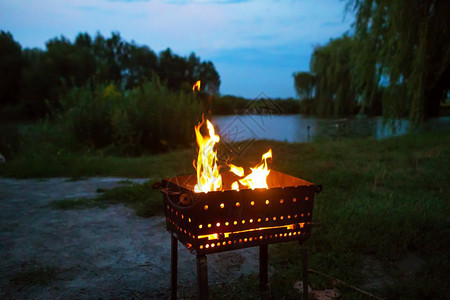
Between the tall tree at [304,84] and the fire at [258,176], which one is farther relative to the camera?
the tall tree at [304,84]

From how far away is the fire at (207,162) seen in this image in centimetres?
209

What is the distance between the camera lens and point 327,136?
1225cm

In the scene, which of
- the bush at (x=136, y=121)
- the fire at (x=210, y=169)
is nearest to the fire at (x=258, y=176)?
the fire at (x=210, y=169)

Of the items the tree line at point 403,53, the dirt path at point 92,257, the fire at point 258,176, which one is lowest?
the dirt path at point 92,257

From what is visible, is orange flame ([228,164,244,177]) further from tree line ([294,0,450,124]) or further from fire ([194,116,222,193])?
tree line ([294,0,450,124])

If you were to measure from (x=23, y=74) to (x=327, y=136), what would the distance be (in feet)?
71.6

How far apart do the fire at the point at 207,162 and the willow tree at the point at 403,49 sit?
5.43m

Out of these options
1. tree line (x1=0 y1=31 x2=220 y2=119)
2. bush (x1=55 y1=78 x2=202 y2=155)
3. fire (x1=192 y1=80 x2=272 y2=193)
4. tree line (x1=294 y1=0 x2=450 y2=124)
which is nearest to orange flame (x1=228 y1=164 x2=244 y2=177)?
fire (x1=192 y1=80 x2=272 y2=193)

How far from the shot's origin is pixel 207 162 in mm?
2119

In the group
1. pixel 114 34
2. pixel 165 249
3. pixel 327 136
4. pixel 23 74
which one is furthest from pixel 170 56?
pixel 165 249

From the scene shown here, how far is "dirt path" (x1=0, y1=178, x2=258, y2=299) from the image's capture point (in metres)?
2.40

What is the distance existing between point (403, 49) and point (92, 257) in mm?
6741

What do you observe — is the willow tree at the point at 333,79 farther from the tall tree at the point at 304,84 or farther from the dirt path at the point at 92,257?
the dirt path at the point at 92,257

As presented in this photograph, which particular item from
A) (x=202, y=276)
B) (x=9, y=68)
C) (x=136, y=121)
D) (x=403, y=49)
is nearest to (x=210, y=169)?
(x=202, y=276)
